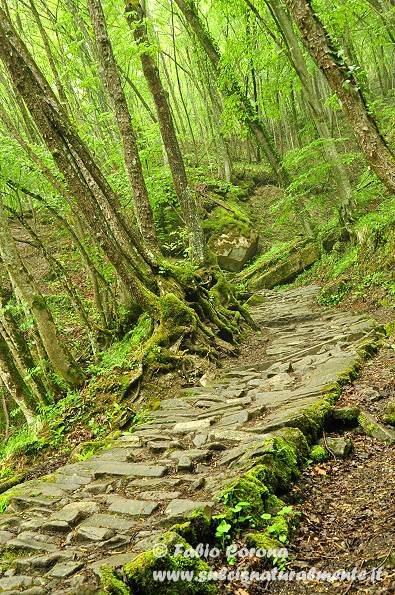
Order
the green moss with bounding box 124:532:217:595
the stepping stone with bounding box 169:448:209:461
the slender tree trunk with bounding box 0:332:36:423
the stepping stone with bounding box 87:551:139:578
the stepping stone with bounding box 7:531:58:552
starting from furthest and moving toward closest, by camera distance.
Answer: the slender tree trunk with bounding box 0:332:36:423 → the stepping stone with bounding box 169:448:209:461 → the stepping stone with bounding box 7:531:58:552 → the stepping stone with bounding box 87:551:139:578 → the green moss with bounding box 124:532:217:595

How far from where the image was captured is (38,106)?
726 centimetres

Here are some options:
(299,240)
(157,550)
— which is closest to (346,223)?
(299,240)

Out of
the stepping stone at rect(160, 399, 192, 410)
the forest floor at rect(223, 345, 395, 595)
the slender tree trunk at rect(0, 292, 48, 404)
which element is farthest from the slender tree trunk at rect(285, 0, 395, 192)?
the slender tree trunk at rect(0, 292, 48, 404)

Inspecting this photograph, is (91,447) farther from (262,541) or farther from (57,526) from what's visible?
(262,541)

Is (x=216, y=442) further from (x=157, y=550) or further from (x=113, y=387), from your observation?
(x=113, y=387)

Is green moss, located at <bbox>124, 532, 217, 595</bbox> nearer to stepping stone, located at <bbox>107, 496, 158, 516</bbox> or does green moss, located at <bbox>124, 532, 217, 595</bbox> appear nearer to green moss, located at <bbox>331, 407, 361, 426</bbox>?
stepping stone, located at <bbox>107, 496, 158, 516</bbox>

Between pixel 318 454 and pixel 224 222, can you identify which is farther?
pixel 224 222

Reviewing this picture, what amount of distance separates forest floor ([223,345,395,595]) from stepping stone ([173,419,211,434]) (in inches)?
58.9

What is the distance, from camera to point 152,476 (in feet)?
13.6

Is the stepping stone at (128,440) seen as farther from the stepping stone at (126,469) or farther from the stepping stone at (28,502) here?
the stepping stone at (28,502)

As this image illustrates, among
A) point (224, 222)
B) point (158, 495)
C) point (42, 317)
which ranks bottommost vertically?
point (158, 495)

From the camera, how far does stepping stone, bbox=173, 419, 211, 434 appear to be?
17.0 ft

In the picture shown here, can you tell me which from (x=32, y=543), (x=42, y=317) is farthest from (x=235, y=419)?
(x=42, y=317)

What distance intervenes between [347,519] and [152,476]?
1.79m
